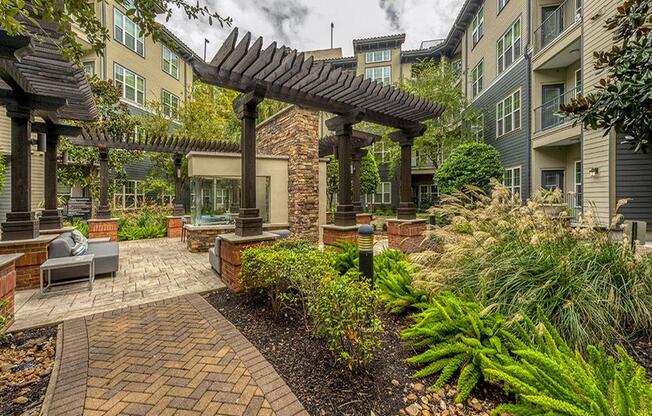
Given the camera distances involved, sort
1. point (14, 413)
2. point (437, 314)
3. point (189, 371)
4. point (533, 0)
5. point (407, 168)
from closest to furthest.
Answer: point (14, 413), point (189, 371), point (437, 314), point (407, 168), point (533, 0)

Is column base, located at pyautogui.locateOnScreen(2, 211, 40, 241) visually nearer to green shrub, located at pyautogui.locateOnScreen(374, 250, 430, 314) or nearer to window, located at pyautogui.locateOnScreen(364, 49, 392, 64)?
green shrub, located at pyautogui.locateOnScreen(374, 250, 430, 314)

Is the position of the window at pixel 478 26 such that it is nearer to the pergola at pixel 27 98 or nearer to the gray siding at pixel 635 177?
the gray siding at pixel 635 177

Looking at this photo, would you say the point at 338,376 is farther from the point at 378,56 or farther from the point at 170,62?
the point at 378,56

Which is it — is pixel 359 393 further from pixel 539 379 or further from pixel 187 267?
pixel 187 267

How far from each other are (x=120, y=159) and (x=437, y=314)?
14.0 metres

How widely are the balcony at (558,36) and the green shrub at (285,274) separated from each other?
10604 mm

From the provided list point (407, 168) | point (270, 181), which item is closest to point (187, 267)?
point (270, 181)

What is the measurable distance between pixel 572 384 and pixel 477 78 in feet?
55.7

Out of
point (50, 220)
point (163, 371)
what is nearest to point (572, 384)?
point (163, 371)

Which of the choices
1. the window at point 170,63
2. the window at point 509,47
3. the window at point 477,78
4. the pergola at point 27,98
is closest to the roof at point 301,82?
the pergola at point 27,98

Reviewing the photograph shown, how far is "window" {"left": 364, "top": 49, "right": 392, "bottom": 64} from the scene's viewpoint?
2244cm

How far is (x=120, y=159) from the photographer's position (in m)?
12.1

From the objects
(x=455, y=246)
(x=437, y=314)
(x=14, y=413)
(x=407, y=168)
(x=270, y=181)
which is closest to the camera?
(x=14, y=413)

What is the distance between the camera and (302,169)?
8.62 m
